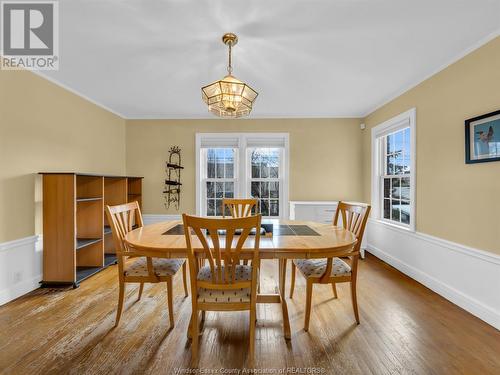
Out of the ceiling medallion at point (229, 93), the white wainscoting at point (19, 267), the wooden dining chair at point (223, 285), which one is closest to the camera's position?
the wooden dining chair at point (223, 285)

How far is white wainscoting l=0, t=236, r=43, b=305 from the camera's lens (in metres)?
2.45

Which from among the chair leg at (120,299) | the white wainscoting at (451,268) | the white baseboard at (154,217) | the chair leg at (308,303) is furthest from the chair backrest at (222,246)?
the white baseboard at (154,217)

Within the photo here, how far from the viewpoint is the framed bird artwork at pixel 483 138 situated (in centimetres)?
210

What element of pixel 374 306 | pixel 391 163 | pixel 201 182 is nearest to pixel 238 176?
pixel 201 182

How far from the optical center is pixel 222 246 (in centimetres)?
174

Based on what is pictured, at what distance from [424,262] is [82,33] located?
4.18 m

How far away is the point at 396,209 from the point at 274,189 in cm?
200

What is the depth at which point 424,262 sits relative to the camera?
2.91 m

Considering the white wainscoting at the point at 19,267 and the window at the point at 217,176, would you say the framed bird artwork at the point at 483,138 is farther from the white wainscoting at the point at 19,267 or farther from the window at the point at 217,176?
the white wainscoting at the point at 19,267

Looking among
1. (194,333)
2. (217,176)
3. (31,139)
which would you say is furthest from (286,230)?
(31,139)

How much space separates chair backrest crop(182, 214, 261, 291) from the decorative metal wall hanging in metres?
3.04

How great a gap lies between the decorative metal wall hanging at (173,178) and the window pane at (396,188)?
3.55 m

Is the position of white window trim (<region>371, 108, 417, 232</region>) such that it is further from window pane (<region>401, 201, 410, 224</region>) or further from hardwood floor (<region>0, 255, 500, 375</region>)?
hardwood floor (<region>0, 255, 500, 375</region>)

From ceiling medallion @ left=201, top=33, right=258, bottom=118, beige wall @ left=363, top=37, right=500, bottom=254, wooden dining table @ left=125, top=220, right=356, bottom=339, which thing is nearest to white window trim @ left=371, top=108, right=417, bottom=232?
beige wall @ left=363, top=37, right=500, bottom=254
